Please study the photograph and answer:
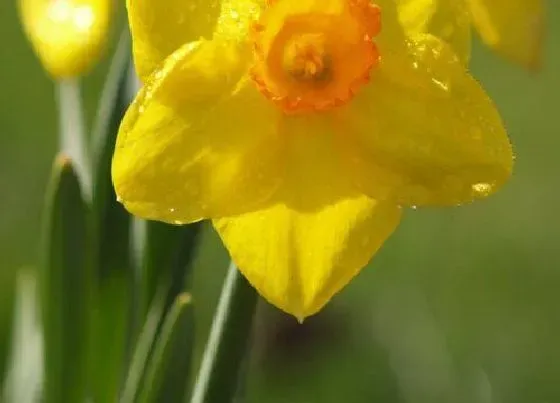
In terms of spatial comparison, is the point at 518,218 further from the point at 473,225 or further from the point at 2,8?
the point at 2,8

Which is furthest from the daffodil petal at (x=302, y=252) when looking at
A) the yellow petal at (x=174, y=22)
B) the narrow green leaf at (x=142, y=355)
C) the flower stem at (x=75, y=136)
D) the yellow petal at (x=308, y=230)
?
the flower stem at (x=75, y=136)

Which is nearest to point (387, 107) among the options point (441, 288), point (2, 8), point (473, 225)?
point (441, 288)

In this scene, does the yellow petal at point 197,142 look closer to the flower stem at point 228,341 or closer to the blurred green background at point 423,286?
the flower stem at point 228,341

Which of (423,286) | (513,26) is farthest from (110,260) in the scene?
(423,286)

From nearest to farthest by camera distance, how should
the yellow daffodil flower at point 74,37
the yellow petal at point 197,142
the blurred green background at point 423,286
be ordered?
the yellow petal at point 197,142 → the yellow daffodil flower at point 74,37 → the blurred green background at point 423,286

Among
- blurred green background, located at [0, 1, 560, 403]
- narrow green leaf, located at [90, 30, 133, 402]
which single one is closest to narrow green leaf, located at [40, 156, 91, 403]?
narrow green leaf, located at [90, 30, 133, 402]

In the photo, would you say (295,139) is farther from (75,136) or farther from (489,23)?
(75,136)

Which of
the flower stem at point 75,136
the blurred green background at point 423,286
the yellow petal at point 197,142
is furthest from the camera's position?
the blurred green background at point 423,286
